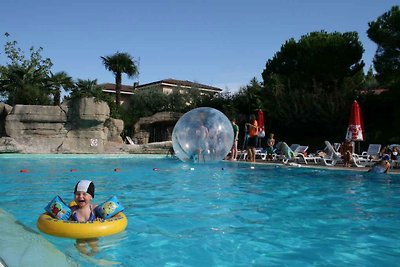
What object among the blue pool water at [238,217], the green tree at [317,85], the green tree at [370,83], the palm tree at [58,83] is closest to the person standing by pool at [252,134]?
the blue pool water at [238,217]

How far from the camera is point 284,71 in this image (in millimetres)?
28750

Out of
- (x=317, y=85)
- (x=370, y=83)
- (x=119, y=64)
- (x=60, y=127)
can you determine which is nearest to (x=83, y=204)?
(x=60, y=127)

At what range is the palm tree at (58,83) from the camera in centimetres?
2692

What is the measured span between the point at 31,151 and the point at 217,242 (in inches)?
752

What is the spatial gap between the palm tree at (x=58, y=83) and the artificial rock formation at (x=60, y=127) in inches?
171

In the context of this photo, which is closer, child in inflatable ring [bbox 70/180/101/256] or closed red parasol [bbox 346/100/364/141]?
child in inflatable ring [bbox 70/180/101/256]

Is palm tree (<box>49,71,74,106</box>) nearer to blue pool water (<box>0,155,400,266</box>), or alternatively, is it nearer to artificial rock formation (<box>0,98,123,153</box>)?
artificial rock formation (<box>0,98,123,153</box>)

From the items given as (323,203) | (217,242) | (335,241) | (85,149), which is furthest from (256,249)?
(85,149)

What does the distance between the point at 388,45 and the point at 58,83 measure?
67.3 feet

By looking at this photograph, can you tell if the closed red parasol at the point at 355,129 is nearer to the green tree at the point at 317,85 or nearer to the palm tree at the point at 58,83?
the green tree at the point at 317,85

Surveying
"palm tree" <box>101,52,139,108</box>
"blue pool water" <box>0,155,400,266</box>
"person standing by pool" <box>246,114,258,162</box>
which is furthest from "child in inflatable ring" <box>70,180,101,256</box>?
"palm tree" <box>101,52,139,108</box>

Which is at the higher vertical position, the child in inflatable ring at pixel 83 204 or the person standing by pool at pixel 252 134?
the person standing by pool at pixel 252 134

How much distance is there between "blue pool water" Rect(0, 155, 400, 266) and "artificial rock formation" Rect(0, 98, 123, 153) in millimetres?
11420

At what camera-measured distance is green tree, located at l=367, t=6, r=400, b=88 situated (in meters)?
23.1
